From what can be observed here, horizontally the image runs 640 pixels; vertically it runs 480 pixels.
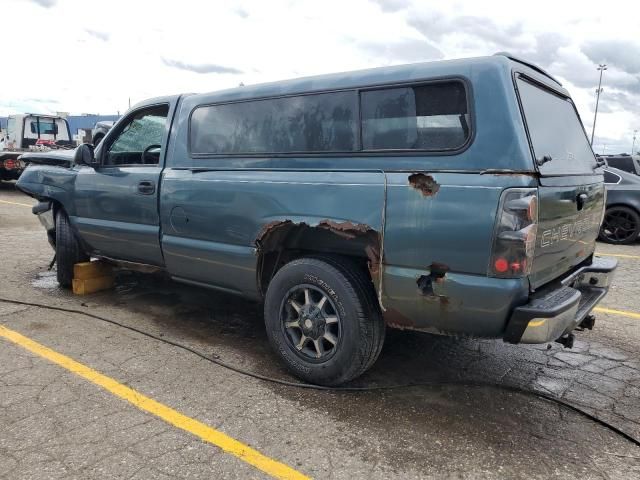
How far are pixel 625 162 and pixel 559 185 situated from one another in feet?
31.9

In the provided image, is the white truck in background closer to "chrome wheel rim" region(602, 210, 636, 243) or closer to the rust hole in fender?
"chrome wheel rim" region(602, 210, 636, 243)

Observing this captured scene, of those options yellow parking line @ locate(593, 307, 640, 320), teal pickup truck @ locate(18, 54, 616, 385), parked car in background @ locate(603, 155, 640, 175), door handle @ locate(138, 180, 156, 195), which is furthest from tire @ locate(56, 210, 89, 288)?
parked car in background @ locate(603, 155, 640, 175)

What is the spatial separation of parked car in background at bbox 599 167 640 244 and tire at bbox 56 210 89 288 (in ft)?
26.9

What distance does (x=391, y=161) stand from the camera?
115 inches

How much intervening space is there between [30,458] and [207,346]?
159 cm

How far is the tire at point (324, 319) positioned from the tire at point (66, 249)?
277 centimetres

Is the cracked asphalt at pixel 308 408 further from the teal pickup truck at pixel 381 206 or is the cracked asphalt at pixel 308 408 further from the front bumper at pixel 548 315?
the front bumper at pixel 548 315

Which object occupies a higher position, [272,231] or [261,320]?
[272,231]

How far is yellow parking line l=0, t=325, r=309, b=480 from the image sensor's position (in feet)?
8.06

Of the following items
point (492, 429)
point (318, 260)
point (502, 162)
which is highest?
point (502, 162)

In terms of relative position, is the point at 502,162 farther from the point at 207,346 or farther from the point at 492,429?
the point at 207,346

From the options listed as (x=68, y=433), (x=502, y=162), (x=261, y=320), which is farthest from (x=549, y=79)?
(x=68, y=433)

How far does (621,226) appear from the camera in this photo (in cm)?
902

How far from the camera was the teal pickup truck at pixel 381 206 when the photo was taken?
261 centimetres
